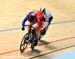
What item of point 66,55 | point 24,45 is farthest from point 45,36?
point 24,45

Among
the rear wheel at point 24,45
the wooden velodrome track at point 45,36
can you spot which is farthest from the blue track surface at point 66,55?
the rear wheel at point 24,45

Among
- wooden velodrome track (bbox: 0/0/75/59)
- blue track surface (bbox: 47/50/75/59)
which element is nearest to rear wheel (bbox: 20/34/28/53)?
wooden velodrome track (bbox: 0/0/75/59)

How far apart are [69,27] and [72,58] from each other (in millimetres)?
2208

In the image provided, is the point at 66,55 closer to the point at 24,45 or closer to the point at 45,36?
the point at 24,45

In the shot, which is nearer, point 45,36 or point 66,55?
point 66,55

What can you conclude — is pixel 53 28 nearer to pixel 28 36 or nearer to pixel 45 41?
pixel 45 41

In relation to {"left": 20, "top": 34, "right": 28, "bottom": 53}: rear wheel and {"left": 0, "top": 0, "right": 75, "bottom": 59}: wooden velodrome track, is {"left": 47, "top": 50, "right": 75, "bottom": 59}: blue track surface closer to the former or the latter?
{"left": 0, "top": 0, "right": 75, "bottom": 59}: wooden velodrome track

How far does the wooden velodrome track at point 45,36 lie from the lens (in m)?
4.18

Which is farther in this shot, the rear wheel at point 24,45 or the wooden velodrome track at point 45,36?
the wooden velodrome track at point 45,36

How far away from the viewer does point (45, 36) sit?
5176 millimetres

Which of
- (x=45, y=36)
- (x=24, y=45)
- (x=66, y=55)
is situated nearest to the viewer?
(x=24, y=45)

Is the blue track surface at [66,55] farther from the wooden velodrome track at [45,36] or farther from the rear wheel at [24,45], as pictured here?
the rear wheel at [24,45]

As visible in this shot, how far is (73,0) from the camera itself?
9.59 meters

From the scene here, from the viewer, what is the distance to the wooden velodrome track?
418 centimetres
